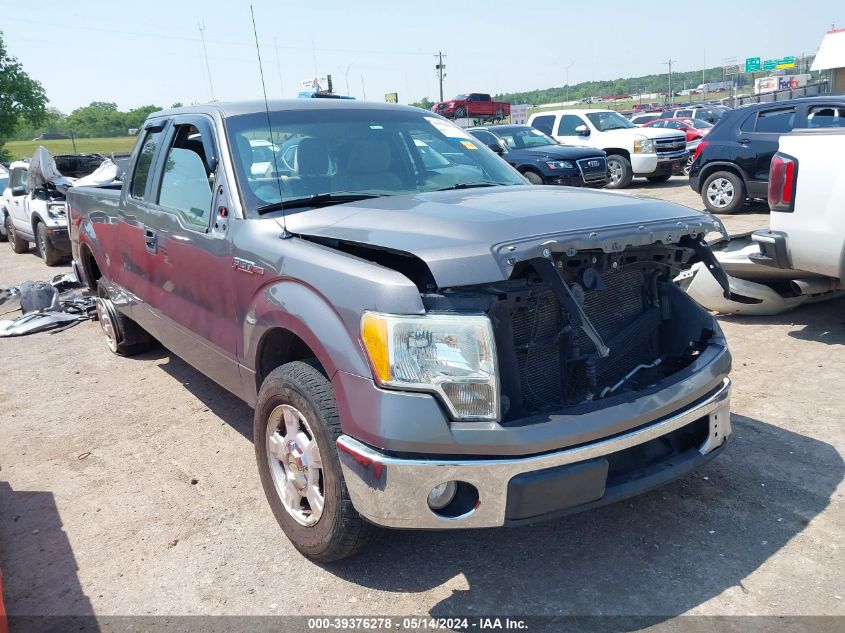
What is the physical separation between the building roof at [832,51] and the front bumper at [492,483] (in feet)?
102

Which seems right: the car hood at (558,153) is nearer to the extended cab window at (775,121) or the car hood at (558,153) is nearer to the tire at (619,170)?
the tire at (619,170)

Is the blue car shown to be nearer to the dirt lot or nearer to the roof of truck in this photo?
the roof of truck

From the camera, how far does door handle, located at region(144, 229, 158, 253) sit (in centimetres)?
441

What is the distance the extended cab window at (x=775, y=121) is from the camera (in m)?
10.9

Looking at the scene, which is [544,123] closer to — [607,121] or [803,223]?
[607,121]

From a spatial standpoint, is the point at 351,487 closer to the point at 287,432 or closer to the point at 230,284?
the point at 287,432

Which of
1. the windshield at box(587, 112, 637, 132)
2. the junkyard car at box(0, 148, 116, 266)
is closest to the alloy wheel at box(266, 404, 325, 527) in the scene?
the junkyard car at box(0, 148, 116, 266)

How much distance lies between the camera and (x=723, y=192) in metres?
12.0

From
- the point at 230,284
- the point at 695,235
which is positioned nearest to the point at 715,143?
the point at 695,235

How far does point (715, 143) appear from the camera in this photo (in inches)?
468

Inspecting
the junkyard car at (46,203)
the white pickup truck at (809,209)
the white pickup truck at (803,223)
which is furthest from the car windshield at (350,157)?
the junkyard car at (46,203)

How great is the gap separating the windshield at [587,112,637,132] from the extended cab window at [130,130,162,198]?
14.1 meters

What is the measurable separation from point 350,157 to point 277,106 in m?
0.60

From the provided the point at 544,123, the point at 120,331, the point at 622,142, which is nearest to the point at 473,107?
the point at 544,123
